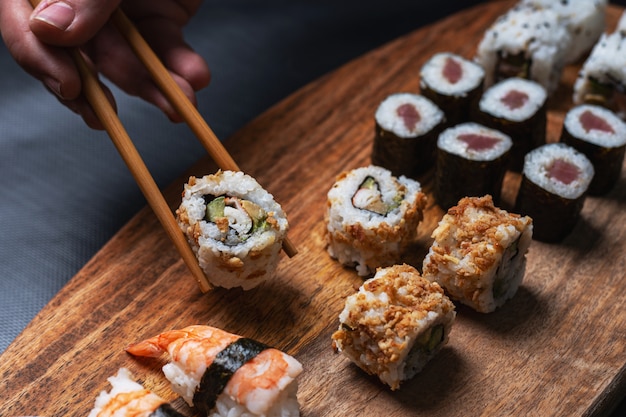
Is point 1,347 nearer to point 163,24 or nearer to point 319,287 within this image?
point 319,287

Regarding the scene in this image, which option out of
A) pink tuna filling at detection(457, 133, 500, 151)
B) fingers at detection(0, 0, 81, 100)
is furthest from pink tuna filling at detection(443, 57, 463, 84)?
fingers at detection(0, 0, 81, 100)

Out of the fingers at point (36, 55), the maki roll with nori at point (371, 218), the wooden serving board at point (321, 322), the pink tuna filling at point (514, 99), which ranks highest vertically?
the fingers at point (36, 55)

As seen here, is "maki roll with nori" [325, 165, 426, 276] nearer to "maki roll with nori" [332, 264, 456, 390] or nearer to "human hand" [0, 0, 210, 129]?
"maki roll with nori" [332, 264, 456, 390]

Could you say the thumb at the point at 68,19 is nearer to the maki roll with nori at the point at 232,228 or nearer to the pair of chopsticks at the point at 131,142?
the pair of chopsticks at the point at 131,142

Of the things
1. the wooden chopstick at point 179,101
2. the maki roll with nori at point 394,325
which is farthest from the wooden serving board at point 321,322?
the wooden chopstick at point 179,101

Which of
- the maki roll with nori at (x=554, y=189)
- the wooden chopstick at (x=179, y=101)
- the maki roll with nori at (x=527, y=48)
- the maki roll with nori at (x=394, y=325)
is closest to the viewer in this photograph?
the maki roll with nori at (x=394, y=325)

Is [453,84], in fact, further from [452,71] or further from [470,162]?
[470,162]

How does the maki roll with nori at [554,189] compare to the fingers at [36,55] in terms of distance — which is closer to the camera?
the fingers at [36,55]
